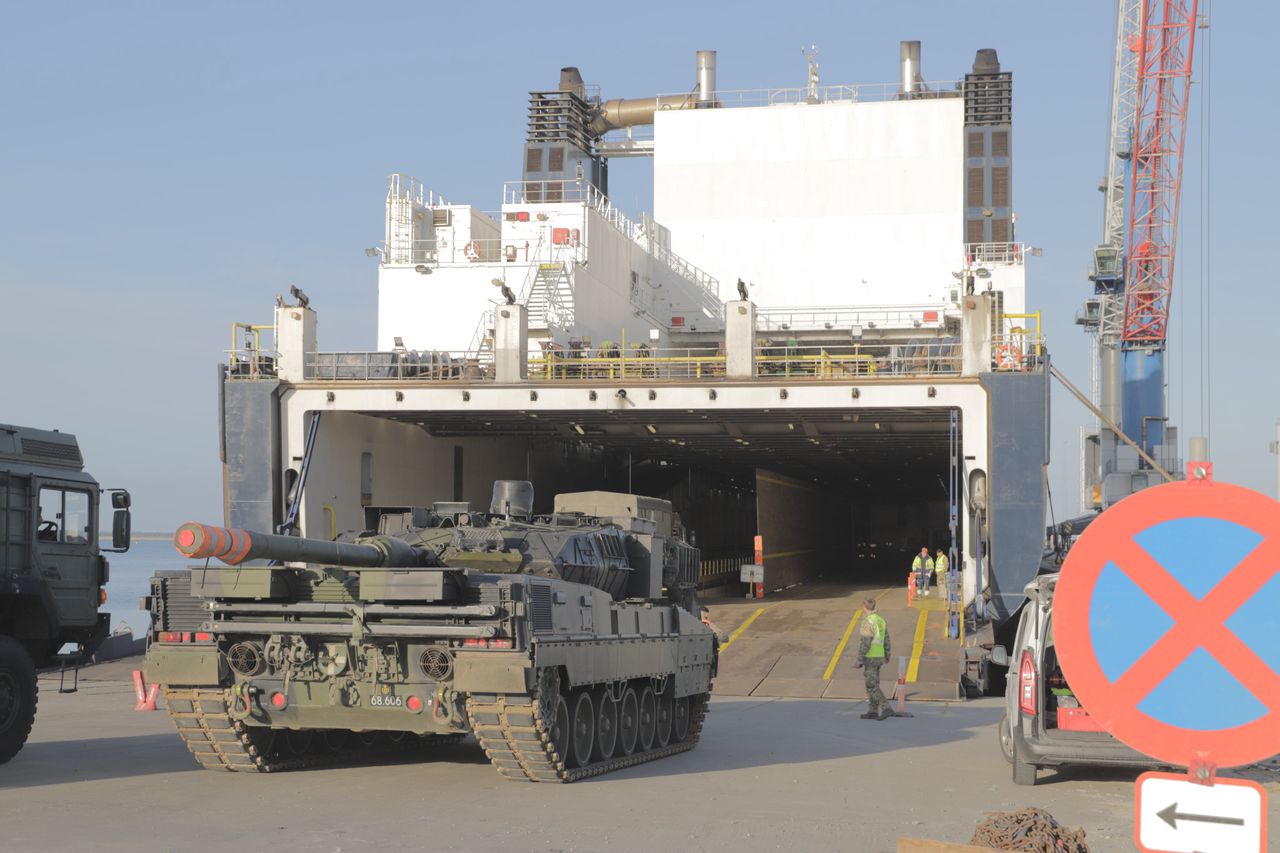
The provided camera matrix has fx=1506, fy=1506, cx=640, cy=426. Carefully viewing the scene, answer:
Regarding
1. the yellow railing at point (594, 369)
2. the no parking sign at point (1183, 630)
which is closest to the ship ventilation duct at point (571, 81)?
the yellow railing at point (594, 369)

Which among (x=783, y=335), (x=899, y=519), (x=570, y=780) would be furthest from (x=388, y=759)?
(x=899, y=519)

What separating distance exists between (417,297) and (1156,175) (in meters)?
35.9

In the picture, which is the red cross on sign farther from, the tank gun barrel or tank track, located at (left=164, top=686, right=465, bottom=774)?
tank track, located at (left=164, top=686, right=465, bottom=774)

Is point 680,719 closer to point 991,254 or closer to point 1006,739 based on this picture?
point 1006,739

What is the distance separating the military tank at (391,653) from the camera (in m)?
11.5

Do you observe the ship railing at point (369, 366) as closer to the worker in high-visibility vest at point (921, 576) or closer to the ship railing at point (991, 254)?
the worker in high-visibility vest at point (921, 576)

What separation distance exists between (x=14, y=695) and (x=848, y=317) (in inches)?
1415

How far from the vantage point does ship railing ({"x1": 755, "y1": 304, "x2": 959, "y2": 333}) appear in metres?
45.0

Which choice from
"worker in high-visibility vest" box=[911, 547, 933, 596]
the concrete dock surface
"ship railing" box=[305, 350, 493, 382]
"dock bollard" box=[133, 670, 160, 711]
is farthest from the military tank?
"worker in high-visibility vest" box=[911, 547, 933, 596]

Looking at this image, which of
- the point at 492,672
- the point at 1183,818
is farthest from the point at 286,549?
the point at 1183,818

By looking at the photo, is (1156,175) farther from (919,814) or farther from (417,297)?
(919,814)

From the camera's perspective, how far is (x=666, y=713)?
15055 millimetres

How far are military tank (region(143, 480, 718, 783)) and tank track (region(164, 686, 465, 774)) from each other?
14 millimetres

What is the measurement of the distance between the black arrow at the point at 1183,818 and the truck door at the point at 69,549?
11.6 m
